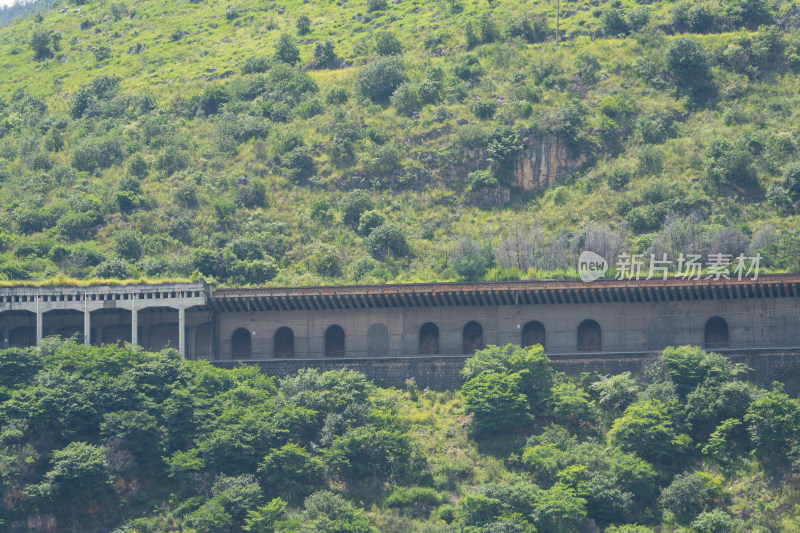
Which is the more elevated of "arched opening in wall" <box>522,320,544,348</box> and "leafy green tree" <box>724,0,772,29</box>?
"leafy green tree" <box>724,0,772,29</box>

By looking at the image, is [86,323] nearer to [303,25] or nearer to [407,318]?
[407,318]

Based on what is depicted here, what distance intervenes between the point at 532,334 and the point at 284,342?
1697 centimetres

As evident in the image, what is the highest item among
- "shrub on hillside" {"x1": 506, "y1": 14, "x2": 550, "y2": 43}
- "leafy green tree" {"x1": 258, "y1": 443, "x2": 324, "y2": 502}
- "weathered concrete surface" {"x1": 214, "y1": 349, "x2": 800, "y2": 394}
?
"shrub on hillside" {"x1": 506, "y1": 14, "x2": 550, "y2": 43}

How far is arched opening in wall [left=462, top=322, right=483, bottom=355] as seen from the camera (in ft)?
286

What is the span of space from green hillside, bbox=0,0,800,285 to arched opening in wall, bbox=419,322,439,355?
26.3ft

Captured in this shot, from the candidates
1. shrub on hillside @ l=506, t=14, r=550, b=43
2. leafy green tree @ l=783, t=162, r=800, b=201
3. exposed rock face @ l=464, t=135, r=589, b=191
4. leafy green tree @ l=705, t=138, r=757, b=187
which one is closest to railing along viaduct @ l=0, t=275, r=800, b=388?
leafy green tree @ l=783, t=162, r=800, b=201

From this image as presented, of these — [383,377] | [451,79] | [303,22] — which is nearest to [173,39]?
[303,22]

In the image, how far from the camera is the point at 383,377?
81.8 meters

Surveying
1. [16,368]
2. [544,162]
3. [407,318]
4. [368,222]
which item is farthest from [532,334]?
[16,368]

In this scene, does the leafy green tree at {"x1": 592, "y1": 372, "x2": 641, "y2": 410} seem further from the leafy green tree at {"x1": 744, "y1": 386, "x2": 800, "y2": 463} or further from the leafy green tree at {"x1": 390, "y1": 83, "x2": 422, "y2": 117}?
the leafy green tree at {"x1": 390, "y1": 83, "x2": 422, "y2": 117}

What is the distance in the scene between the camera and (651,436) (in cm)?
7069

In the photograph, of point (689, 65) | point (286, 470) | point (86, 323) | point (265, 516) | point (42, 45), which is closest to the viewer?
point (265, 516)

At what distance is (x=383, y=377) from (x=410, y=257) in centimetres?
1899

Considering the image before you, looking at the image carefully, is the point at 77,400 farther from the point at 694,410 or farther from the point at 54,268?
the point at 694,410
